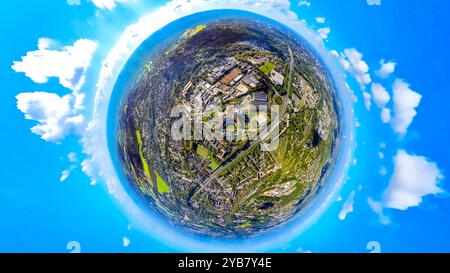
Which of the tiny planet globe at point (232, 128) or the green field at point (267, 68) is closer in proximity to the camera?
the tiny planet globe at point (232, 128)

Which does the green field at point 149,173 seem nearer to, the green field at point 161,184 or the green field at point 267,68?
the green field at point 161,184

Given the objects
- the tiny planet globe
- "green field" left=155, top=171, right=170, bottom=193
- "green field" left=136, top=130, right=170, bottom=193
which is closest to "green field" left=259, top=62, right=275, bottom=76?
the tiny planet globe

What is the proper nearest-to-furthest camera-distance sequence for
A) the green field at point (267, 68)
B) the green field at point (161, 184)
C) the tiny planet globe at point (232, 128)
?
the tiny planet globe at point (232, 128) → the green field at point (267, 68) → the green field at point (161, 184)

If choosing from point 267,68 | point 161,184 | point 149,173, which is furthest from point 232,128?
point 149,173

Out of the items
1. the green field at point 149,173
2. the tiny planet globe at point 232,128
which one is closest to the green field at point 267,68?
the tiny planet globe at point 232,128

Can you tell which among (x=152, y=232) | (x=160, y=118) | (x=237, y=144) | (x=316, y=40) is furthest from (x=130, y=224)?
(x=316, y=40)

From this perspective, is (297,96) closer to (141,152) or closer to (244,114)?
(244,114)

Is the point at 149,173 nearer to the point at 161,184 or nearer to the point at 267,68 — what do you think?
the point at 161,184
